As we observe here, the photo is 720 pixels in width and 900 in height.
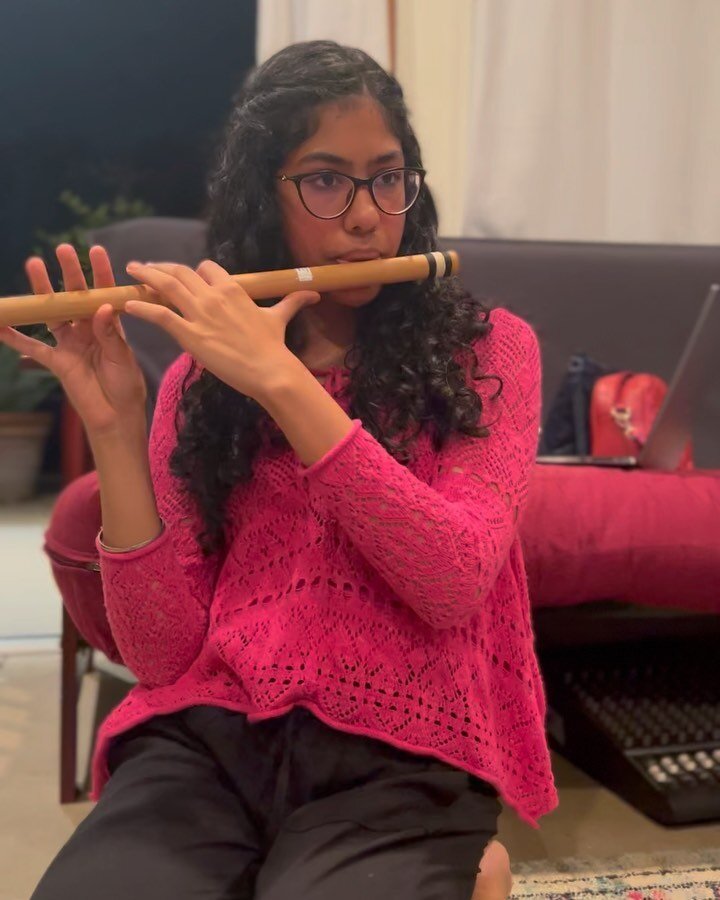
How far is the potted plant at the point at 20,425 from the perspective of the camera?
279 cm

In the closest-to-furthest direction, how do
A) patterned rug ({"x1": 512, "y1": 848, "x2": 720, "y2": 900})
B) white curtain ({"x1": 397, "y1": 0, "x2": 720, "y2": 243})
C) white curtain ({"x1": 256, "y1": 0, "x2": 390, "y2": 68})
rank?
patterned rug ({"x1": 512, "y1": 848, "x2": 720, "y2": 900}), white curtain ({"x1": 256, "y1": 0, "x2": 390, "y2": 68}), white curtain ({"x1": 397, "y1": 0, "x2": 720, "y2": 243})

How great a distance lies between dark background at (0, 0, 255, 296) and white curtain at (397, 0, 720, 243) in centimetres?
79

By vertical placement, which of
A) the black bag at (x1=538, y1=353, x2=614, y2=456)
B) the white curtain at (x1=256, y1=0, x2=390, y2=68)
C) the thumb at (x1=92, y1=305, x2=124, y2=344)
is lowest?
the black bag at (x1=538, y1=353, x2=614, y2=456)

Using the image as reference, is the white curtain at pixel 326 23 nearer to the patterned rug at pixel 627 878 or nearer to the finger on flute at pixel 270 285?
the finger on flute at pixel 270 285

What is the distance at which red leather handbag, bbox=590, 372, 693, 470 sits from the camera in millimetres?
1743

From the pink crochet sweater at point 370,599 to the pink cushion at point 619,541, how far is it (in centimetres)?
39

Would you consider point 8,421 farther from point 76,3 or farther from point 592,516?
point 592,516

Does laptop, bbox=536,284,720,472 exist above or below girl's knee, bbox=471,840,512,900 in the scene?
above

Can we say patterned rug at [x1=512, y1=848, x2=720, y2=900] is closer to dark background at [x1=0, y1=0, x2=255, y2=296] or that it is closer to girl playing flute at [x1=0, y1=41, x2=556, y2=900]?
girl playing flute at [x1=0, y1=41, x2=556, y2=900]

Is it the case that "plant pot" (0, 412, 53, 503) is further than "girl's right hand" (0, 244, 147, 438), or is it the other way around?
"plant pot" (0, 412, 53, 503)

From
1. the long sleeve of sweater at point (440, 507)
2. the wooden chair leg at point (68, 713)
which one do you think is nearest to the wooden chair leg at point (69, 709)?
the wooden chair leg at point (68, 713)

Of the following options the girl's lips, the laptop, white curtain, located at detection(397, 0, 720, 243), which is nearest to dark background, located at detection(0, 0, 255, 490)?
white curtain, located at detection(397, 0, 720, 243)

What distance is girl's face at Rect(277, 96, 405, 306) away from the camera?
2.82 feet

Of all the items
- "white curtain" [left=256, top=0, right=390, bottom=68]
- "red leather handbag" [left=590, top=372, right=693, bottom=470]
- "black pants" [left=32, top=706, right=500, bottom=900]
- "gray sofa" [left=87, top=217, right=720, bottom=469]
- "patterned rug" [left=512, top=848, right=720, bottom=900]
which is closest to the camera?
"black pants" [left=32, top=706, right=500, bottom=900]
